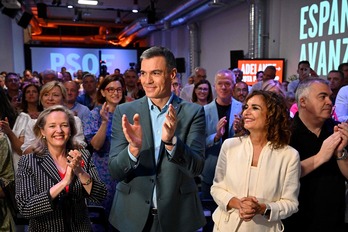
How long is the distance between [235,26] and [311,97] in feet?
26.9

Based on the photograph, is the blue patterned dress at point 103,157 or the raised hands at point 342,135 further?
the blue patterned dress at point 103,157

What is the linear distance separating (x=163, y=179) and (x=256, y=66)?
6.50 metres

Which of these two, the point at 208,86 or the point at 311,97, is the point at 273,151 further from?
the point at 208,86

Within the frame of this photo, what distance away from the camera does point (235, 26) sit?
9.75 meters

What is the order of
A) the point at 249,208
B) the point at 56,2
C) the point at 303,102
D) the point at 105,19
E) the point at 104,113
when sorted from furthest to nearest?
the point at 105,19, the point at 56,2, the point at 104,113, the point at 303,102, the point at 249,208

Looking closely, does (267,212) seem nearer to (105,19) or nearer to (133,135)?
(133,135)

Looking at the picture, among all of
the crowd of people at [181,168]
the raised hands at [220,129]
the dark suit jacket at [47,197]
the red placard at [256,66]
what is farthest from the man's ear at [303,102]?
the red placard at [256,66]

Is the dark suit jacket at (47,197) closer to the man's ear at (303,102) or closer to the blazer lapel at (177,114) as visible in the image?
the blazer lapel at (177,114)

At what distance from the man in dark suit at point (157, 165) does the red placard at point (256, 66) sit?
624 cm

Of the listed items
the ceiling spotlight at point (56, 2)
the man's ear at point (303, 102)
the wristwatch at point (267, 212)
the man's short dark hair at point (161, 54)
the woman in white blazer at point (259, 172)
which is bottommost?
the wristwatch at point (267, 212)

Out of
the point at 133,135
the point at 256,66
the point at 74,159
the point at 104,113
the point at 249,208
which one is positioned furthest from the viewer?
the point at 256,66

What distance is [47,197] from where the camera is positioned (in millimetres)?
1751

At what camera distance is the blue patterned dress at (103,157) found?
108 inches

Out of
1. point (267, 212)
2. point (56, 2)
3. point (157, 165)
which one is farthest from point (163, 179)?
point (56, 2)
